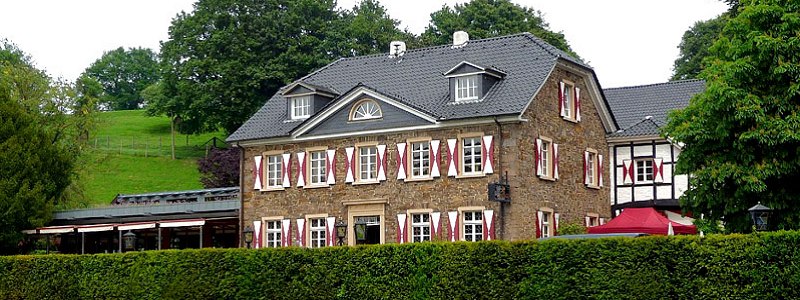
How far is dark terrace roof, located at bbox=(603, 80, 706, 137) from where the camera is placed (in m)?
39.9

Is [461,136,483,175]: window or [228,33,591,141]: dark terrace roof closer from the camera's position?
[461,136,483,175]: window

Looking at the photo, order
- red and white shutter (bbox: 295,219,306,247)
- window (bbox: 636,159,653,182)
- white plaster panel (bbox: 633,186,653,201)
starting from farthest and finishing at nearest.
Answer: window (bbox: 636,159,653,182), white plaster panel (bbox: 633,186,653,201), red and white shutter (bbox: 295,219,306,247)

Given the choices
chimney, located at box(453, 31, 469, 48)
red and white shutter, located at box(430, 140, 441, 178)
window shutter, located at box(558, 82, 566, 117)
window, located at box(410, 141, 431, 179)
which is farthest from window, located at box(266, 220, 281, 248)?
window shutter, located at box(558, 82, 566, 117)

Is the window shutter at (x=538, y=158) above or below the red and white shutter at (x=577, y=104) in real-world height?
below

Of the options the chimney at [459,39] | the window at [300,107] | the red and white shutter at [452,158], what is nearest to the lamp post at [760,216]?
the red and white shutter at [452,158]

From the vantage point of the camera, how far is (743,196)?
28750 millimetres

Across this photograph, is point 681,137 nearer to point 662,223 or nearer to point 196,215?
point 662,223

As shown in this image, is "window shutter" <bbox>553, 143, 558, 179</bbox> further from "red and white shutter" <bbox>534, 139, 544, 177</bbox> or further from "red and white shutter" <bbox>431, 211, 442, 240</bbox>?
"red and white shutter" <bbox>431, 211, 442, 240</bbox>

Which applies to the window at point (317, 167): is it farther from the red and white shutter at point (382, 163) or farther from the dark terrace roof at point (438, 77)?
the red and white shutter at point (382, 163)

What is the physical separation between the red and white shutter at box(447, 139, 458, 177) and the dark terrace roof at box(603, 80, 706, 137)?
687 centimetres

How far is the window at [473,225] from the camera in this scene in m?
34.9

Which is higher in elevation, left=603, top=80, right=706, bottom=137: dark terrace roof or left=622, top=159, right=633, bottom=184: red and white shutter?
left=603, top=80, right=706, bottom=137: dark terrace roof

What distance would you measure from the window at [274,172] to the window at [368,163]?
3092 mm

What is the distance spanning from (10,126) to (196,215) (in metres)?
7.20
